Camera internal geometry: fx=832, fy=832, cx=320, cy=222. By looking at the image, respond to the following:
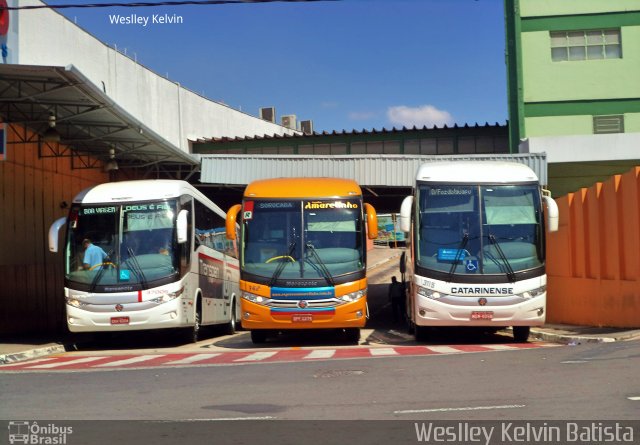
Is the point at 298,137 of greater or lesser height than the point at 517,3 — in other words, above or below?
below

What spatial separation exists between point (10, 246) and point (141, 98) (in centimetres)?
1607

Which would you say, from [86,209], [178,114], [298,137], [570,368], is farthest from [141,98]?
[570,368]

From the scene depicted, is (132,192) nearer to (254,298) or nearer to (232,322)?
(254,298)

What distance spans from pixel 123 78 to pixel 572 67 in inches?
748

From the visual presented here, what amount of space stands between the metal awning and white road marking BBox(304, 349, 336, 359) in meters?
7.38

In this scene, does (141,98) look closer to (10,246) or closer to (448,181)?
(10,246)

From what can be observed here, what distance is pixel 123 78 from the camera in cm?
3659

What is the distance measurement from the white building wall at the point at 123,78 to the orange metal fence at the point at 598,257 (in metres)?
14.2

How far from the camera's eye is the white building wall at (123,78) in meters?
28.1

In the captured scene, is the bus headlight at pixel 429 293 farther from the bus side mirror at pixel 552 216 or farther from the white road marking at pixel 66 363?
the white road marking at pixel 66 363

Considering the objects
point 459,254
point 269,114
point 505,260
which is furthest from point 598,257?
point 269,114

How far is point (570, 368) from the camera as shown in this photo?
1084cm

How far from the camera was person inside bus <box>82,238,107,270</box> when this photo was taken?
689 inches
